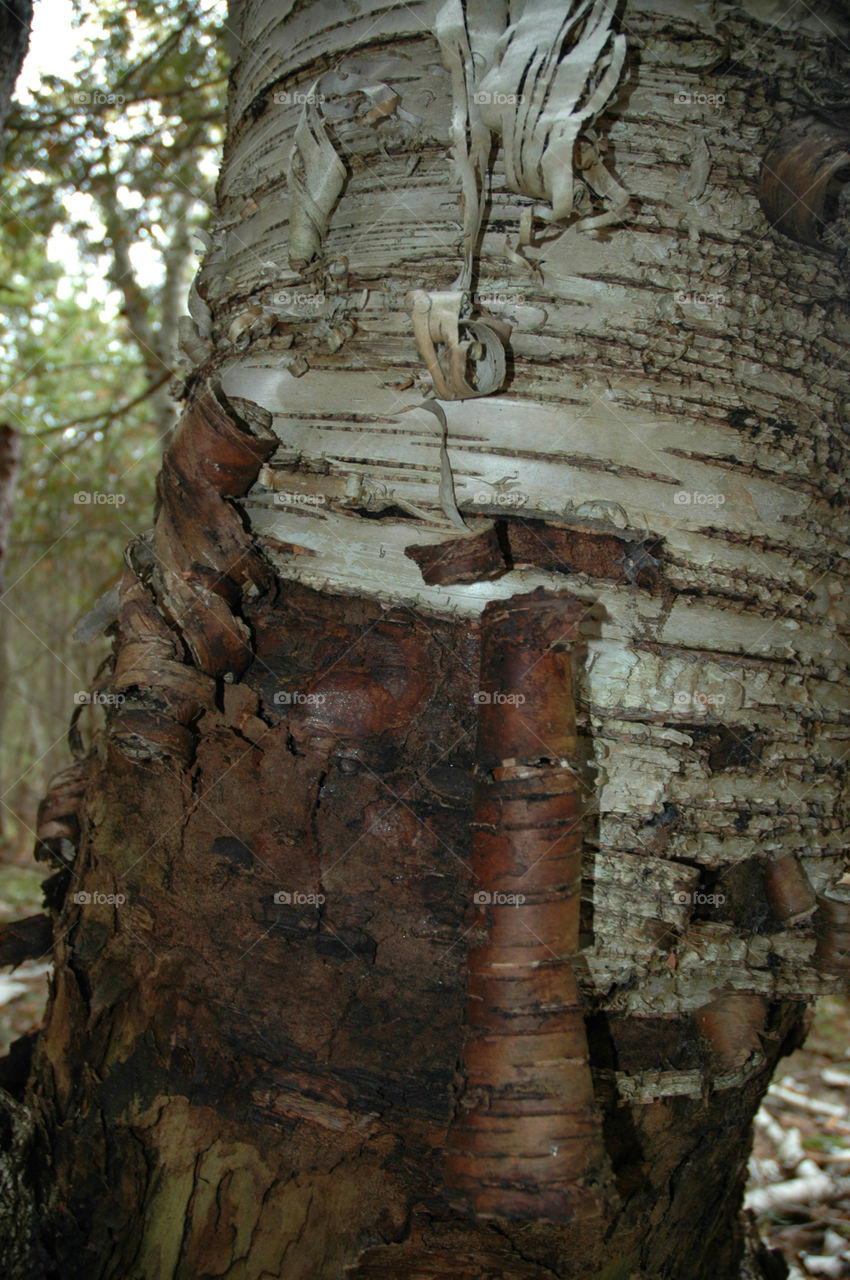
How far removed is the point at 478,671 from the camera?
1.14 meters

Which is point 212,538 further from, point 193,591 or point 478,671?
point 478,671

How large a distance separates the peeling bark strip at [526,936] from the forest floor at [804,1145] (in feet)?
2.91

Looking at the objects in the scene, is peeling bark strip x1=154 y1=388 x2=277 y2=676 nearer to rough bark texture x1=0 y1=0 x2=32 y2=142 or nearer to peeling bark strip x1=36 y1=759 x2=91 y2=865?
peeling bark strip x1=36 y1=759 x2=91 y2=865

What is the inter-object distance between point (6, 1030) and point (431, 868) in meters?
4.28

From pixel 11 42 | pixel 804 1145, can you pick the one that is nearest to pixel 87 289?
pixel 11 42

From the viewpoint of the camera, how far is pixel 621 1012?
1.12 meters

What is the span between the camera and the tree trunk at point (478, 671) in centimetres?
110

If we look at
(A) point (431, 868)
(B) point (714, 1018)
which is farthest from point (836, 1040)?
(A) point (431, 868)

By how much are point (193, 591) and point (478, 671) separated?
1.43 ft

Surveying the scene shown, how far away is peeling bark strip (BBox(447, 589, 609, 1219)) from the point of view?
0.97 meters

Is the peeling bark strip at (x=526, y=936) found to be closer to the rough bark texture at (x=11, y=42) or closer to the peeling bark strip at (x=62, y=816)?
the peeling bark strip at (x=62, y=816)

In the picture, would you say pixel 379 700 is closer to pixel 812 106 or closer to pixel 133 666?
pixel 133 666

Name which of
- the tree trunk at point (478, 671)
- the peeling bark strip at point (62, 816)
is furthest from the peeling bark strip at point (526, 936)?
the peeling bark strip at point (62, 816)

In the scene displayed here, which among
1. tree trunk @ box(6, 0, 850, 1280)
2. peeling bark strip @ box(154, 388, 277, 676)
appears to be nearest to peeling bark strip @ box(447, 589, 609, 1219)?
tree trunk @ box(6, 0, 850, 1280)
